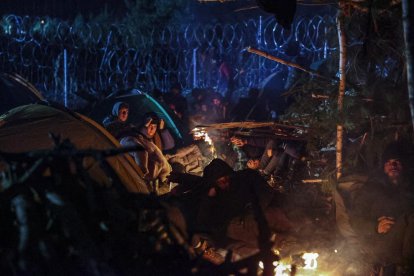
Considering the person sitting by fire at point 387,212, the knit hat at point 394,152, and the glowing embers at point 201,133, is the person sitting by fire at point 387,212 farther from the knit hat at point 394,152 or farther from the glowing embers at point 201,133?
the glowing embers at point 201,133

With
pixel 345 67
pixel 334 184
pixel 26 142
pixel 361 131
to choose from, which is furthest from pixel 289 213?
pixel 26 142

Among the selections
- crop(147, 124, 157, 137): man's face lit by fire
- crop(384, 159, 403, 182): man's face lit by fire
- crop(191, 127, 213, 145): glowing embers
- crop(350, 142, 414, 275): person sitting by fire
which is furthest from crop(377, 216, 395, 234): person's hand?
crop(147, 124, 157, 137): man's face lit by fire

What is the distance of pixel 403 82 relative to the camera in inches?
294

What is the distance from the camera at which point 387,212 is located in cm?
Answer: 719

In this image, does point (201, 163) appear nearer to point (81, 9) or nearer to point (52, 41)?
point (52, 41)

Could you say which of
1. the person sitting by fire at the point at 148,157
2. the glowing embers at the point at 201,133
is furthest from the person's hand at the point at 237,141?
the person sitting by fire at the point at 148,157

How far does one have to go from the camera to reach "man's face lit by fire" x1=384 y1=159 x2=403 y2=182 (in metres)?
7.40

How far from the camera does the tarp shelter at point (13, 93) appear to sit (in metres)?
13.5

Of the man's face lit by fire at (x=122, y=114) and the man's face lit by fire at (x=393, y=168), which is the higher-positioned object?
the man's face lit by fire at (x=122, y=114)

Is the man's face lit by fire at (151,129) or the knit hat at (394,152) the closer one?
the knit hat at (394,152)

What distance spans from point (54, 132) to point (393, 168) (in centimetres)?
445

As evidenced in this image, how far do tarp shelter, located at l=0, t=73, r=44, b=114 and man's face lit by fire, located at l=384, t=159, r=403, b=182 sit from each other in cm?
883

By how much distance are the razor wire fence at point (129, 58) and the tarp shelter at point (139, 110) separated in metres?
3.71

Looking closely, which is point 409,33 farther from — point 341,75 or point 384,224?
point 384,224
